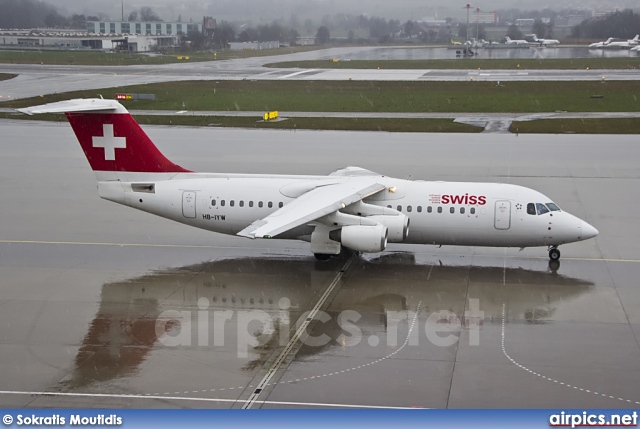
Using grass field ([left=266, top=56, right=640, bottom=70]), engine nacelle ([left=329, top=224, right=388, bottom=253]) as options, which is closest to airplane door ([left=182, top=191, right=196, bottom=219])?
engine nacelle ([left=329, top=224, right=388, bottom=253])

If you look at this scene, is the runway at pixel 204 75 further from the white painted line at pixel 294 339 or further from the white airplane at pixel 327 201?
the white painted line at pixel 294 339

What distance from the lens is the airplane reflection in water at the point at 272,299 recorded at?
2430 centimetres

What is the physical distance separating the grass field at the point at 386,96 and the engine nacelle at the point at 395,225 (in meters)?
49.6

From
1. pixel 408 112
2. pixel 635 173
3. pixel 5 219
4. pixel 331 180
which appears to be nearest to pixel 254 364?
pixel 331 180

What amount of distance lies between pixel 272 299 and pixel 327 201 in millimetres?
4584

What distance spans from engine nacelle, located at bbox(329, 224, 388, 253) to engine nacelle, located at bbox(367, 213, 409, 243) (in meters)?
0.91

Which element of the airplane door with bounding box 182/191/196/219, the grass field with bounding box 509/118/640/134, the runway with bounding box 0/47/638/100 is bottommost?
the airplane door with bounding box 182/191/196/219

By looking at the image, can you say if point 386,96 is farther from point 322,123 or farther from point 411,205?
point 411,205

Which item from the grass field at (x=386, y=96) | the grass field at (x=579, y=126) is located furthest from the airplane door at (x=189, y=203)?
the grass field at (x=386, y=96)

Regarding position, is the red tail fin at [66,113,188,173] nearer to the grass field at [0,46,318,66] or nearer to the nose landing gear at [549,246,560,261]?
the nose landing gear at [549,246,560,261]

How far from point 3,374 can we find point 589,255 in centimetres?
2352

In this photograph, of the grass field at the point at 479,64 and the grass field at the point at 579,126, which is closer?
the grass field at the point at 579,126

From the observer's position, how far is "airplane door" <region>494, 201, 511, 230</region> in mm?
33000

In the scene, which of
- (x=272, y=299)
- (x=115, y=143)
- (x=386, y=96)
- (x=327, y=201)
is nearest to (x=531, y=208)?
(x=327, y=201)
